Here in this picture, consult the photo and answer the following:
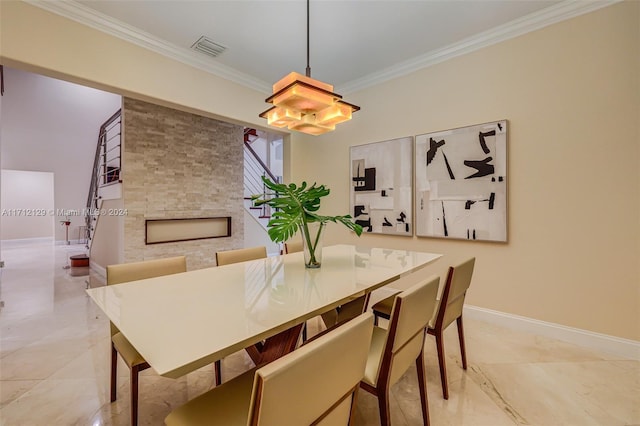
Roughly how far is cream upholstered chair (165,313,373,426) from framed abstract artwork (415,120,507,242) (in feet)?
7.78

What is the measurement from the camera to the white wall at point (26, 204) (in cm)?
802

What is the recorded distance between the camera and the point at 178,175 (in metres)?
4.35

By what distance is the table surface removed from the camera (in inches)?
30.5

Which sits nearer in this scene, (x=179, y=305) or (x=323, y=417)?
(x=323, y=417)

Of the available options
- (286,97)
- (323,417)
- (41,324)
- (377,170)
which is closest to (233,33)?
(286,97)

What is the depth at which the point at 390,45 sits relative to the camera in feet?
9.43

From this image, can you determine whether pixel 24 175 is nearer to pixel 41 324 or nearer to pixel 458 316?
pixel 41 324

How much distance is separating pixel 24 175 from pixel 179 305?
10966 millimetres

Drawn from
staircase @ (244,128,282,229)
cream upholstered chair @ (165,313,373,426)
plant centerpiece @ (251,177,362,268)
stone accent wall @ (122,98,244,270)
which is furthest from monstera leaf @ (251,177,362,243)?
staircase @ (244,128,282,229)

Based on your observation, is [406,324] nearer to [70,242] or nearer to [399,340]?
[399,340]

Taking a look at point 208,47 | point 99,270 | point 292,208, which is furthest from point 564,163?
point 99,270

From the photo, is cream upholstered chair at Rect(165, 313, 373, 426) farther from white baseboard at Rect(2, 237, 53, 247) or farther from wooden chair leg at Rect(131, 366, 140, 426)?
white baseboard at Rect(2, 237, 53, 247)

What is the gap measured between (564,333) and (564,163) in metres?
1.47

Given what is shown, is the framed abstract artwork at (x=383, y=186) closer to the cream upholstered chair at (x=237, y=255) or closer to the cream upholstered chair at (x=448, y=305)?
the cream upholstered chair at (x=448, y=305)
